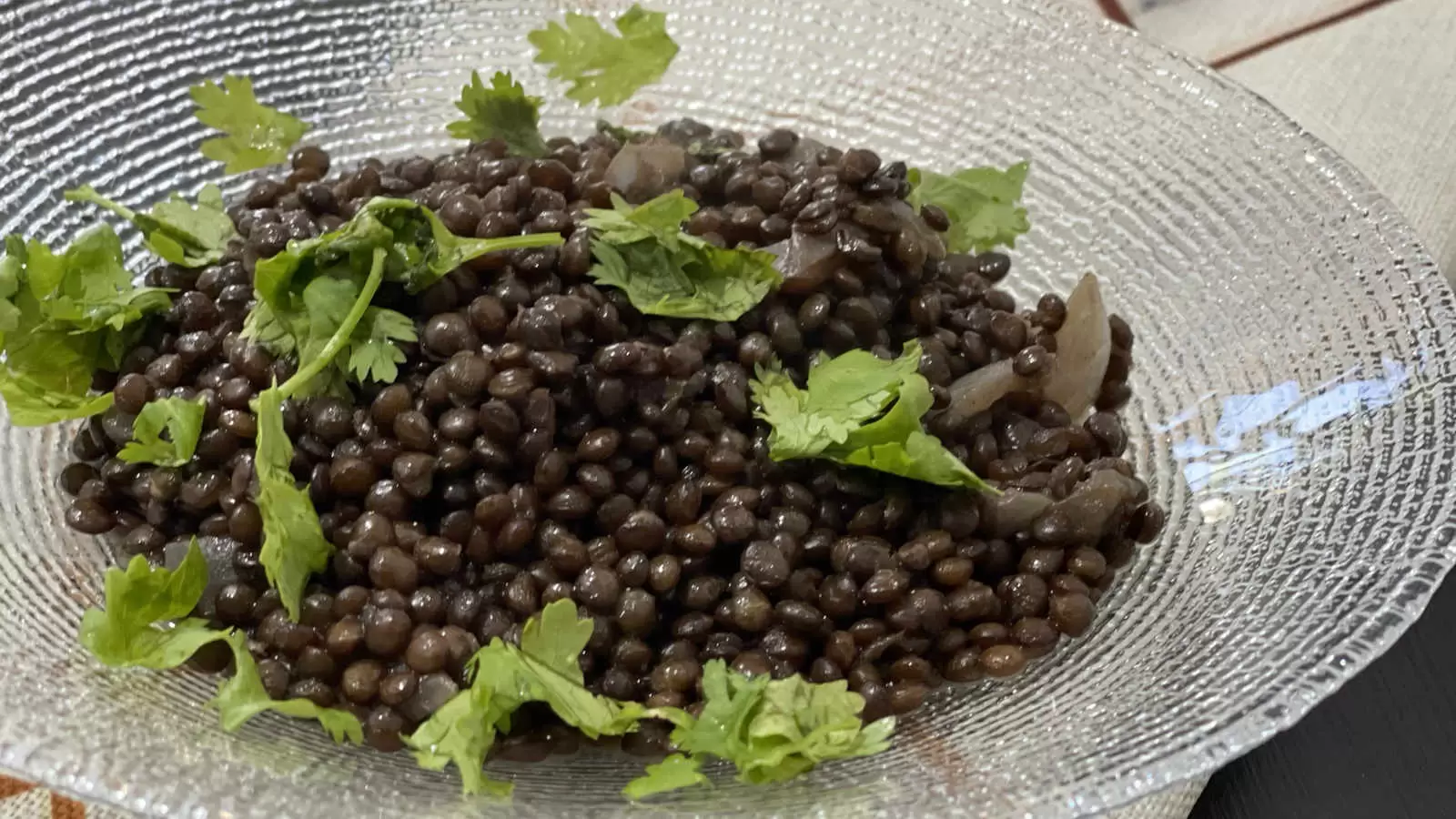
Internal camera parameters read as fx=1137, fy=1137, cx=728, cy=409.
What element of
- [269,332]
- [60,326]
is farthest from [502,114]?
[60,326]

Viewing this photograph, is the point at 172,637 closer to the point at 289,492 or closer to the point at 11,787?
the point at 289,492

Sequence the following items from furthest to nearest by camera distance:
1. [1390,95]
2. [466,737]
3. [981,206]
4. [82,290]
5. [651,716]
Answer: [1390,95] < [981,206] < [82,290] < [651,716] < [466,737]

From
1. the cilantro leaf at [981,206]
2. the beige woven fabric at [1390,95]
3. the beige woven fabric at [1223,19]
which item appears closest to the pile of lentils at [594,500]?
the cilantro leaf at [981,206]

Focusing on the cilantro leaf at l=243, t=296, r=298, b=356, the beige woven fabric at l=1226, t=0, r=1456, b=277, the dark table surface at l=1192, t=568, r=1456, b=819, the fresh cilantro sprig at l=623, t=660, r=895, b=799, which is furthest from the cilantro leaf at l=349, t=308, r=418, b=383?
the beige woven fabric at l=1226, t=0, r=1456, b=277

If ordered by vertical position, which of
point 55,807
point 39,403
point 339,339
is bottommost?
point 55,807

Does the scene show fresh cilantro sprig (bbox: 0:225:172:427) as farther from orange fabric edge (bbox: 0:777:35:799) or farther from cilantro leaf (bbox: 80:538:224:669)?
orange fabric edge (bbox: 0:777:35:799)

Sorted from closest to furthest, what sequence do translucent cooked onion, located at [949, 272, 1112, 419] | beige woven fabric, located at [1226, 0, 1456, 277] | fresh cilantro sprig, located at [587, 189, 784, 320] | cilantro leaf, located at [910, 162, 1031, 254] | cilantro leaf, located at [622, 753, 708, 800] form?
1. cilantro leaf, located at [622, 753, 708, 800]
2. fresh cilantro sprig, located at [587, 189, 784, 320]
3. translucent cooked onion, located at [949, 272, 1112, 419]
4. cilantro leaf, located at [910, 162, 1031, 254]
5. beige woven fabric, located at [1226, 0, 1456, 277]
